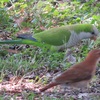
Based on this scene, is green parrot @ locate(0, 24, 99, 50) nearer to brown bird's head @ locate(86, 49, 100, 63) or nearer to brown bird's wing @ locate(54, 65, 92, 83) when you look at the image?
brown bird's head @ locate(86, 49, 100, 63)

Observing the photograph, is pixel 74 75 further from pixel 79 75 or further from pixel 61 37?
pixel 61 37

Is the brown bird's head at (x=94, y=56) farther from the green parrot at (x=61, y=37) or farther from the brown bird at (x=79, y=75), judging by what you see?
the green parrot at (x=61, y=37)

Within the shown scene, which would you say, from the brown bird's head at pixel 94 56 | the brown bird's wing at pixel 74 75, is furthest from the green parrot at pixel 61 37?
the brown bird's wing at pixel 74 75

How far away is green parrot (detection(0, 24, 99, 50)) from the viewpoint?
6.96 meters

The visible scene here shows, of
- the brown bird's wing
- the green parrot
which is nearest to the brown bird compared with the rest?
the brown bird's wing

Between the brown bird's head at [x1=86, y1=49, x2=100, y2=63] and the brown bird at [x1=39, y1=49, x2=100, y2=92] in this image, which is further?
the brown bird's head at [x1=86, y1=49, x2=100, y2=63]

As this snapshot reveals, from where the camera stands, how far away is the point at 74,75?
529 centimetres

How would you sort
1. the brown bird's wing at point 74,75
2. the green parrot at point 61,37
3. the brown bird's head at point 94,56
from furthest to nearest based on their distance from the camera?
the green parrot at point 61,37, the brown bird's head at point 94,56, the brown bird's wing at point 74,75

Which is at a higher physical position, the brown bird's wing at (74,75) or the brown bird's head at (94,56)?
the brown bird's head at (94,56)

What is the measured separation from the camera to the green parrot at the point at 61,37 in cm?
696

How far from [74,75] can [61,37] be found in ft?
6.00

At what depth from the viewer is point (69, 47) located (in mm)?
7125

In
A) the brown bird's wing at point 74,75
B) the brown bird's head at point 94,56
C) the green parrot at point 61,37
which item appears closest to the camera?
the brown bird's wing at point 74,75

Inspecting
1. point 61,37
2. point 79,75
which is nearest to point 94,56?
point 79,75
